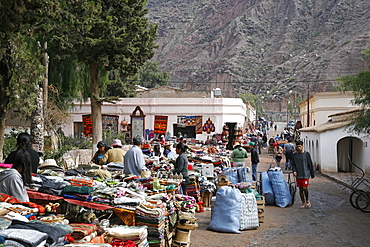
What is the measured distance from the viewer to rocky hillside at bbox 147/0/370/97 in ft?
389

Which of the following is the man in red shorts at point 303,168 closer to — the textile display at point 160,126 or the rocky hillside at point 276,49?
the textile display at point 160,126

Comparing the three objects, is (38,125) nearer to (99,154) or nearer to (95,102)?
(99,154)

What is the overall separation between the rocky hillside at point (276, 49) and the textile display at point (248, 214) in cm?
10666

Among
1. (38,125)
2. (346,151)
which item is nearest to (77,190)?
(38,125)

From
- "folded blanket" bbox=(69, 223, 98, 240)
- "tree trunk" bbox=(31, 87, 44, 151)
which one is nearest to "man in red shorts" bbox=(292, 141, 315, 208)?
"folded blanket" bbox=(69, 223, 98, 240)

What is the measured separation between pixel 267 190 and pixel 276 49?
151526 millimetres

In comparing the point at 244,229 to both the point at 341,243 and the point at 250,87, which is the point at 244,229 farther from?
the point at 250,87

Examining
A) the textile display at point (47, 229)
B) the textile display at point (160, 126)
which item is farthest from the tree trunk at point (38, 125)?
the textile display at point (160, 126)

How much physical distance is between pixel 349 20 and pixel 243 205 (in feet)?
496

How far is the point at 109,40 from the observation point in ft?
62.6

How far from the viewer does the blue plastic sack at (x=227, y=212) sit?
9.28m

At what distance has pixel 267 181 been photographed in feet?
41.1

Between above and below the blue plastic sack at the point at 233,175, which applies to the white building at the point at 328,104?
above

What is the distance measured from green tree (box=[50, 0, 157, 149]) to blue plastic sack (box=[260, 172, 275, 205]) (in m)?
9.69
